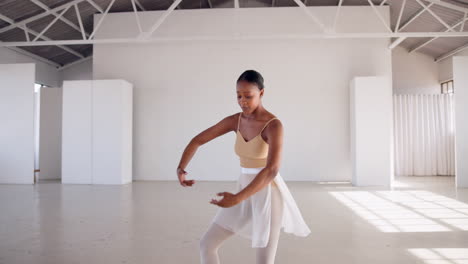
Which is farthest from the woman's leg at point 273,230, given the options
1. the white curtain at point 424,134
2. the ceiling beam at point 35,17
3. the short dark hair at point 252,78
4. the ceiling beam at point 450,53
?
the ceiling beam at point 450,53

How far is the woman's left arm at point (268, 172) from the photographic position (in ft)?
5.84

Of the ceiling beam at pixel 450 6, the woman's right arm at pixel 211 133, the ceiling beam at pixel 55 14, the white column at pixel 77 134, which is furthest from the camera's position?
the white column at pixel 77 134

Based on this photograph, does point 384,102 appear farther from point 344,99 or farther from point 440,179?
point 440,179

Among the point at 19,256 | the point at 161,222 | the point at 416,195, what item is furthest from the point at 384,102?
the point at 19,256

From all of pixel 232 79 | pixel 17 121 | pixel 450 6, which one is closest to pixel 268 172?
pixel 450 6

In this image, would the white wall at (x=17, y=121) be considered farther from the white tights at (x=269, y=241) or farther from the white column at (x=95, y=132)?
the white tights at (x=269, y=241)

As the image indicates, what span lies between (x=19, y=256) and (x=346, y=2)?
410 inches

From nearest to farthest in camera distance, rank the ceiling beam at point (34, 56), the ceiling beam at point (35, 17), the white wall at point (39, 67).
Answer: the ceiling beam at point (35, 17) → the white wall at point (39, 67) → the ceiling beam at point (34, 56)

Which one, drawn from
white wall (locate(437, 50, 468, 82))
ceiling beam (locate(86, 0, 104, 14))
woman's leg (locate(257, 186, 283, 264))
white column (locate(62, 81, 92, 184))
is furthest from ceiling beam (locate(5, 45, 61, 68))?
white wall (locate(437, 50, 468, 82))

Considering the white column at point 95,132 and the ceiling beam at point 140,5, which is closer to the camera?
the white column at point 95,132

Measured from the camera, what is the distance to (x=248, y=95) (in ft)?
6.46

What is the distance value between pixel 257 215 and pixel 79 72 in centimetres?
1572

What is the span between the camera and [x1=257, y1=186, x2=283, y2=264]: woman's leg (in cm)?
199

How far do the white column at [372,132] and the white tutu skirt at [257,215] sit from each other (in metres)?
8.36
